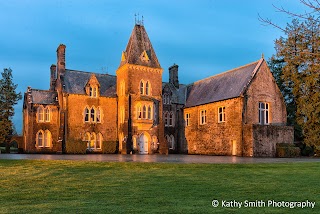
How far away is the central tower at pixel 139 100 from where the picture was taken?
40.4m

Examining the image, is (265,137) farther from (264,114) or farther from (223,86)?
(223,86)

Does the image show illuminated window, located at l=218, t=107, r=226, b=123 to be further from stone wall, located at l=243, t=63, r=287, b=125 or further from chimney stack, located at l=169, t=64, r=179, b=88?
chimney stack, located at l=169, t=64, r=179, b=88

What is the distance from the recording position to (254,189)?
38.2 ft

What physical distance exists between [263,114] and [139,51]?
16355 millimetres

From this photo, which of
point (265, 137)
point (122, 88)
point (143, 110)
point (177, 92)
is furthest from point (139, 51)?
point (265, 137)

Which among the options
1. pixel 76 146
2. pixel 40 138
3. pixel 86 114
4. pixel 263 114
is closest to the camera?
pixel 263 114

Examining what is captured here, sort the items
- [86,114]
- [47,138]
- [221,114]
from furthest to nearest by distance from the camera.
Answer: [86,114] < [47,138] < [221,114]

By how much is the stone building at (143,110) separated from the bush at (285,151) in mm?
562

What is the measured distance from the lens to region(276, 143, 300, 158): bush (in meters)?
34.3

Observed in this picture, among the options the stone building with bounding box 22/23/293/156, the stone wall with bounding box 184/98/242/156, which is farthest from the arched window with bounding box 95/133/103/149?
the stone wall with bounding box 184/98/242/156

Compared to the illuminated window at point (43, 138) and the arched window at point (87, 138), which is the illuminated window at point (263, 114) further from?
→ the illuminated window at point (43, 138)

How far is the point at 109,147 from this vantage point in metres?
41.3

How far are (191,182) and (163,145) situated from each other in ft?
91.3

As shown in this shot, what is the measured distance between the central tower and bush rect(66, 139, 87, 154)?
14.5ft
